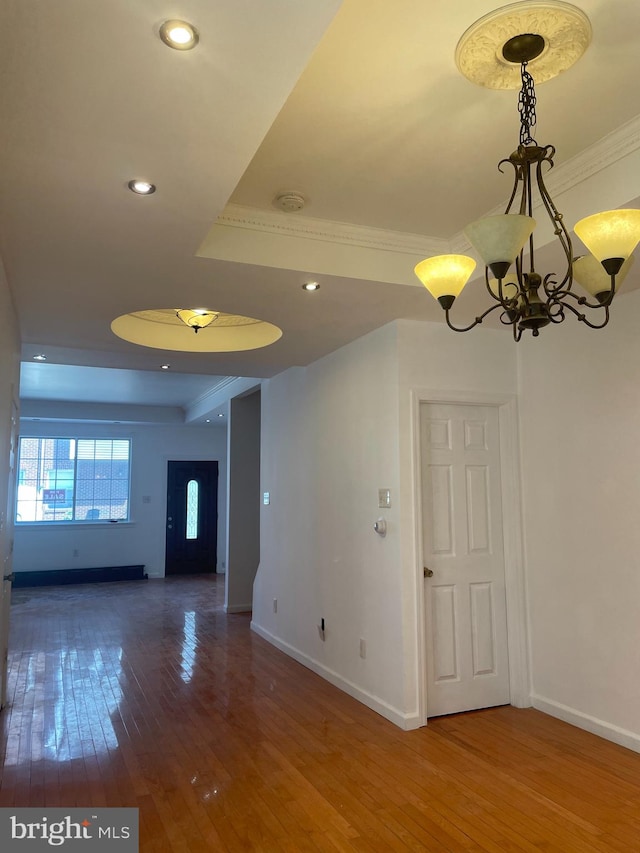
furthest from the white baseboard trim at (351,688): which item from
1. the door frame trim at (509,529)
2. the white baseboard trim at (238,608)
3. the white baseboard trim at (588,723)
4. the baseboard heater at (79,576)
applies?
the baseboard heater at (79,576)

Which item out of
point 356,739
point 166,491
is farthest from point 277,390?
point 166,491

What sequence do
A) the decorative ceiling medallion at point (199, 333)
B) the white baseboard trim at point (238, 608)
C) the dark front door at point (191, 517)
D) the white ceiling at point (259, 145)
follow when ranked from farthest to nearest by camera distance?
the dark front door at point (191, 517), the white baseboard trim at point (238, 608), the decorative ceiling medallion at point (199, 333), the white ceiling at point (259, 145)

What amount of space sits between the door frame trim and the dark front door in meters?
8.07

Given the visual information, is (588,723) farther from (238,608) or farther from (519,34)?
(238,608)

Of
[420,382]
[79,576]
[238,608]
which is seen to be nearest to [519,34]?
[420,382]

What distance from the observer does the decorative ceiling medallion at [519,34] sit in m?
1.86

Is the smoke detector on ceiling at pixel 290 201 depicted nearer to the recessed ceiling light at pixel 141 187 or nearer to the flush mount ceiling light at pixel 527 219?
the recessed ceiling light at pixel 141 187

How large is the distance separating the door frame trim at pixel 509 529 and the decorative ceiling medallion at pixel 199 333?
160 cm

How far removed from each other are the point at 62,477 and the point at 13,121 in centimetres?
955

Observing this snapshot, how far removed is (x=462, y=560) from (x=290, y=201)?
2.61 m

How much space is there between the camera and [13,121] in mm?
1892

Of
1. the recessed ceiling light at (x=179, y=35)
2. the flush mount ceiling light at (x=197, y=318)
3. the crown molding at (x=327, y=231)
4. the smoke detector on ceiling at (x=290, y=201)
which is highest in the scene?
the smoke detector on ceiling at (x=290, y=201)

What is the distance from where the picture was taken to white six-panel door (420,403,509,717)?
402cm

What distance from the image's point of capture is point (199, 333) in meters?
5.23
